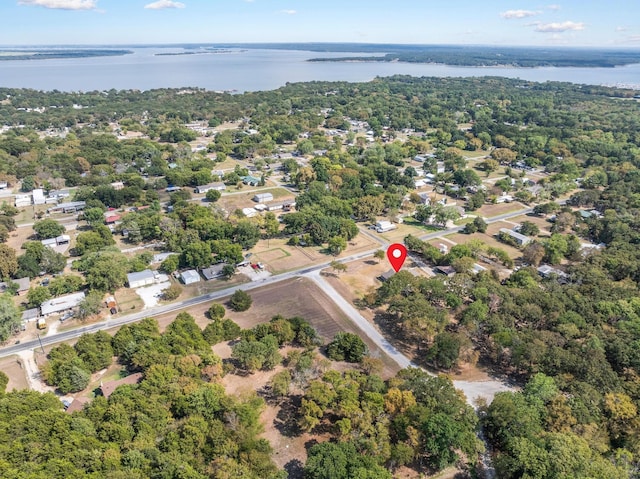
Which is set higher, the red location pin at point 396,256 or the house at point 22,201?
the red location pin at point 396,256

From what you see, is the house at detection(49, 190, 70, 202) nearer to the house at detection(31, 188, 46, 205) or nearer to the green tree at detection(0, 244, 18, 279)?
the house at detection(31, 188, 46, 205)

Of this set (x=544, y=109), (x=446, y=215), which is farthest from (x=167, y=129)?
(x=544, y=109)

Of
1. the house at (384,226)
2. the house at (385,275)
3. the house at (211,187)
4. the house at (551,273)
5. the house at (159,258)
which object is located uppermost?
the house at (551,273)

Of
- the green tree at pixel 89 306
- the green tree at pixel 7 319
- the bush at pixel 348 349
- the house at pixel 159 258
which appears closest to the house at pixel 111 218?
the house at pixel 159 258

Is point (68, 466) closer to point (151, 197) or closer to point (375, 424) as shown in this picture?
point (375, 424)

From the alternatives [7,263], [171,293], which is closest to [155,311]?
[171,293]

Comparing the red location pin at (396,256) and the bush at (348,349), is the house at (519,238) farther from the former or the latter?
the bush at (348,349)

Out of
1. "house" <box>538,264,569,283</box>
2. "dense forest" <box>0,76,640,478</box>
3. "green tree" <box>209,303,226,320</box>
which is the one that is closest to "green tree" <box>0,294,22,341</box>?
"dense forest" <box>0,76,640,478</box>
